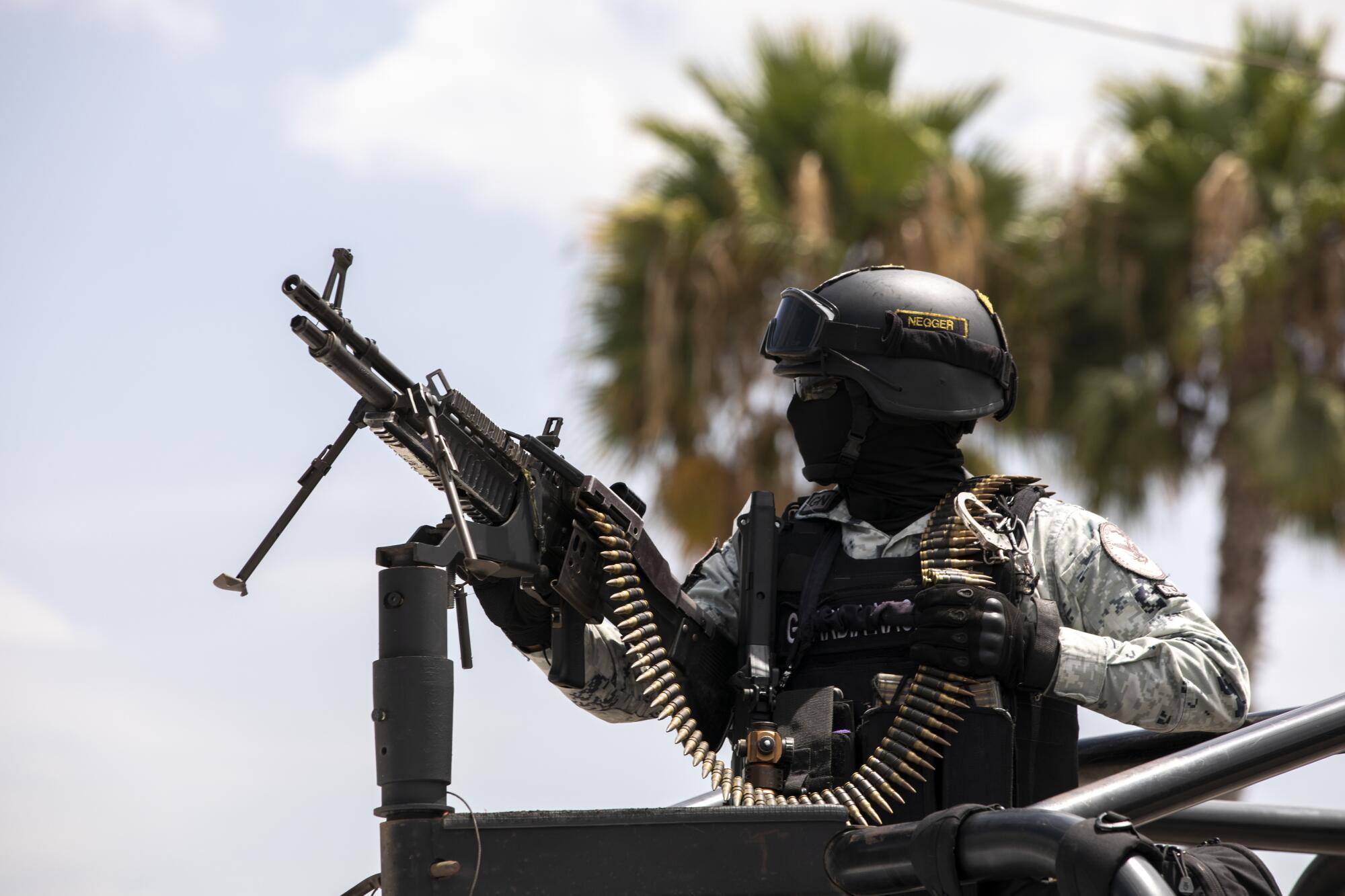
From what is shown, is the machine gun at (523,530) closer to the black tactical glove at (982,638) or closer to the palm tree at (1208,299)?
the black tactical glove at (982,638)

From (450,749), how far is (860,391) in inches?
77.5

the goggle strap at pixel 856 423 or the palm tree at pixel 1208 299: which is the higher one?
the palm tree at pixel 1208 299

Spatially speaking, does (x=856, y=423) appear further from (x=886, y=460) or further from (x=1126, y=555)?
(x=1126, y=555)

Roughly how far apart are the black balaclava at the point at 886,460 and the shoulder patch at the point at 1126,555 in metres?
0.46

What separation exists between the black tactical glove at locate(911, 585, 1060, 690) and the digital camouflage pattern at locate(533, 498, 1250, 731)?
7 centimetres

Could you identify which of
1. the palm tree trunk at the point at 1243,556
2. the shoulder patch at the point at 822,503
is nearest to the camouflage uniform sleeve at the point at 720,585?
the shoulder patch at the point at 822,503

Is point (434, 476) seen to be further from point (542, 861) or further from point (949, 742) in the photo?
point (949, 742)

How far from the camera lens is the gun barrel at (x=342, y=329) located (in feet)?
11.1

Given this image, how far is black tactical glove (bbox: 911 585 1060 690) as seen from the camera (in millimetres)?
3967

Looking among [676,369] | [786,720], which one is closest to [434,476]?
[786,720]

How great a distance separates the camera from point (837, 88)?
685 inches

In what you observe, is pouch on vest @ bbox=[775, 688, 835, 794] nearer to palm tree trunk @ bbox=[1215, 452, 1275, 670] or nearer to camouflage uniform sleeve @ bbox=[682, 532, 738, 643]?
camouflage uniform sleeve @ bbox=[682, 532, 738, 643]

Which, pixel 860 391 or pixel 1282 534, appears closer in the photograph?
pixel 860 391

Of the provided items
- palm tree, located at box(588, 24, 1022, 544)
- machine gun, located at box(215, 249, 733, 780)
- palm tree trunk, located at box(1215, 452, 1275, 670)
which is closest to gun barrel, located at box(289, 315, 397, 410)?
machine gun, located at box(215, 249, 733, 780)
